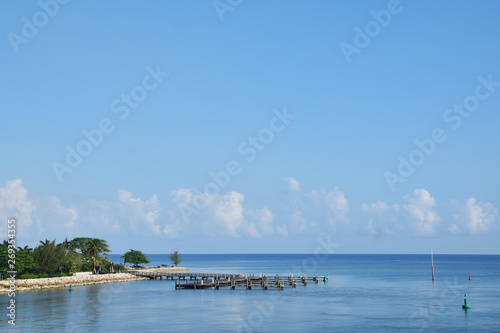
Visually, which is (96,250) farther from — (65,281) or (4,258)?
(4,258)

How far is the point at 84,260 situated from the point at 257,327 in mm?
78340

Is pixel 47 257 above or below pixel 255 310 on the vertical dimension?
above

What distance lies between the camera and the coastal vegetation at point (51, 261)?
8962 cm

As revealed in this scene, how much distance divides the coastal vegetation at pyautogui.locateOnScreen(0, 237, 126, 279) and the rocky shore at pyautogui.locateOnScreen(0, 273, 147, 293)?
2312 mm

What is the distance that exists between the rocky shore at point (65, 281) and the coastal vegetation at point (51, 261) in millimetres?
2312

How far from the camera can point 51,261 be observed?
99.7 metres

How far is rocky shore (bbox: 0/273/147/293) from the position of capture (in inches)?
3497

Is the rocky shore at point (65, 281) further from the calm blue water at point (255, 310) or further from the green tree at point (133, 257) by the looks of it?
the green tree at point (133, 257)

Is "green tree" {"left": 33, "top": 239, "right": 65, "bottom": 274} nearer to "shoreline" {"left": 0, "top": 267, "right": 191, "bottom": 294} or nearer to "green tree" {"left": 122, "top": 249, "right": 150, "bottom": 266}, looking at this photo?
"shoreline" {"left": 0, "top": 267, "right": 191, "bottom": 294}

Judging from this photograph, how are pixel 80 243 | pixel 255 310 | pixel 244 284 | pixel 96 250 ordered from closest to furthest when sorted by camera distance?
pixel 255 310 → pixel 244 284 → pixel 96 250 → pixel 80 243

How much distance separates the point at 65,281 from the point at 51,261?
482 centimetres

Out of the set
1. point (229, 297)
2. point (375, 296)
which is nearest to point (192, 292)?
point (229, 297)

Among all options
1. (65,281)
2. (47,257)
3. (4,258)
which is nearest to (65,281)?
(65,281)

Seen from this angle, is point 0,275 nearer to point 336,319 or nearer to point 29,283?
point 29,283
